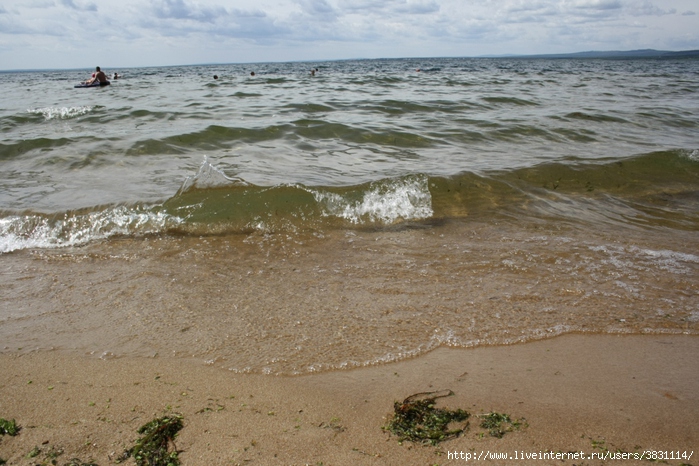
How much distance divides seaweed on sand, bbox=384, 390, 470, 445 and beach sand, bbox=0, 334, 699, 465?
0.04 meters

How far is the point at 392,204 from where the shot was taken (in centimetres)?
556

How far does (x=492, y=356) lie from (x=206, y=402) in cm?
151

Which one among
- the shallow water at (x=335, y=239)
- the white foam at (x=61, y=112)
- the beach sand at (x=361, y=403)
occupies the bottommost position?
the beach sand at (x=361, y=403)

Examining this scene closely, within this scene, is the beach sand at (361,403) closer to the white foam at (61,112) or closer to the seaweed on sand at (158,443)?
the seaweed on sand at (158,443)

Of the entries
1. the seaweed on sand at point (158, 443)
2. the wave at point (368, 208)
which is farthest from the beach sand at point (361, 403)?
the wave at point (368, 208)

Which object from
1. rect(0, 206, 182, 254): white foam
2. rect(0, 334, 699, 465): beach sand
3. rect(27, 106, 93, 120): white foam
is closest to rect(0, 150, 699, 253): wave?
rect(0, 206, 182, 254): white foam

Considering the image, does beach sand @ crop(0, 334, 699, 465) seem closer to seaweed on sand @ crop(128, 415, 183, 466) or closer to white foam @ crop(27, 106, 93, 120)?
seaweed on sand @ crop(128, 415, 183, 466)

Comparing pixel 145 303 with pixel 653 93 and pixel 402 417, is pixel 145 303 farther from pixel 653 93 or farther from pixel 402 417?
pixel 653 93

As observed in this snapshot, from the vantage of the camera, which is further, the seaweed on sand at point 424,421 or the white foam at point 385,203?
the white foam at point 385,203

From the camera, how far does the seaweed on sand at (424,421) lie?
2.10 metres

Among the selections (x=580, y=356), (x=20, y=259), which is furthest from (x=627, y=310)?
(x=20, y=259)

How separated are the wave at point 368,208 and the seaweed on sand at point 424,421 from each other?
299 centimetres

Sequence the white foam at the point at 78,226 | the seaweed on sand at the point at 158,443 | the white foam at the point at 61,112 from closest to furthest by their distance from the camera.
→ the seaweed on sand at the point at 158,443 → the white foam at the point at 78,226 → the white foam at the point at 61,112

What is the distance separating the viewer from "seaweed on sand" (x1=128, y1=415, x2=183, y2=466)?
77.2 inches
